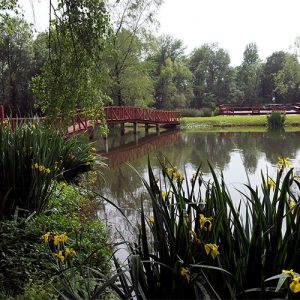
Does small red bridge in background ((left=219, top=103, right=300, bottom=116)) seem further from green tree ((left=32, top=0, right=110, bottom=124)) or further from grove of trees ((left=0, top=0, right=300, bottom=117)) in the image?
green tree ((left=32, top=0, right=110, bottom=124))

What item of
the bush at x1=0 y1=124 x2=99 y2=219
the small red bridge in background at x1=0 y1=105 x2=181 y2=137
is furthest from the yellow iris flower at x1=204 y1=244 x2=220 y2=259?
the small red bridge in background at x1=0 y1=105 x2=181 y2=137

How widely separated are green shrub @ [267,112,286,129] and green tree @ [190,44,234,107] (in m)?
17.7

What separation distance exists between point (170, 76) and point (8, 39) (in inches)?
646

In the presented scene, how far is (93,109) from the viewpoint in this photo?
5.11 metres

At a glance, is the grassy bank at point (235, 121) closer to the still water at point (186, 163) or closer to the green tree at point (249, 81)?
the still water at point (186, 163)

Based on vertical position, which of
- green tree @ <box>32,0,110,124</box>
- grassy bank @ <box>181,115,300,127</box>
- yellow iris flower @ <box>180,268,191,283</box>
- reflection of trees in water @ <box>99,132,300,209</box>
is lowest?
reflection of trees in water @ <box>99,132,300,209</box>

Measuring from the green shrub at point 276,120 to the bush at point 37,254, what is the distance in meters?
25.9

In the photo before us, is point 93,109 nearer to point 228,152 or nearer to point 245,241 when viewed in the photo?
point 245,241

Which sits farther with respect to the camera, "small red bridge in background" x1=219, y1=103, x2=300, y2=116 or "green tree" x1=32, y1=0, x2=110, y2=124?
"small red bridge in background" x1=219, y1=103, x2=300, y2=116

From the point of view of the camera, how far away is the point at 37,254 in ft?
11.2

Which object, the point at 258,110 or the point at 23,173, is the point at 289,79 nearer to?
the point at 258,110

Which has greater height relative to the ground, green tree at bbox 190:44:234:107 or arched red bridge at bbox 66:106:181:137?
green tree at bbox 190:44:234:107

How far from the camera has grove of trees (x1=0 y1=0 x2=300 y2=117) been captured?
171 inches

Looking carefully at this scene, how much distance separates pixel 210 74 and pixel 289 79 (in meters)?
10.8
